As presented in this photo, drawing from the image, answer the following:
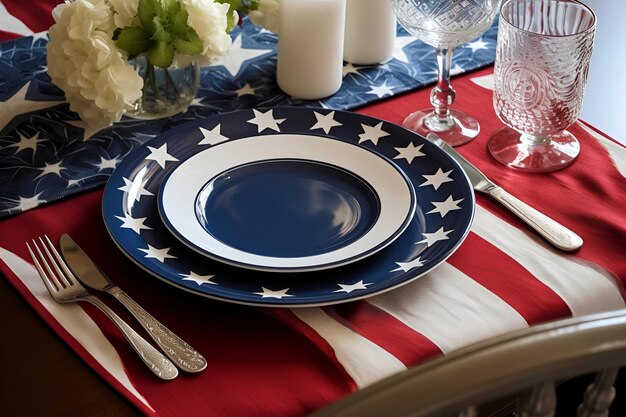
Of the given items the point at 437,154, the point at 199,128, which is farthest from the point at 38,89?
the point at 437,154

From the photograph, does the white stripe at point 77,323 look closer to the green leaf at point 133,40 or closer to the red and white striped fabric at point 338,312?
the red and white striped fabric at point 338,312

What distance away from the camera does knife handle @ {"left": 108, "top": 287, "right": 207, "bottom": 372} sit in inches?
27.3

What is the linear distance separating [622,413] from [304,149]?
511mm

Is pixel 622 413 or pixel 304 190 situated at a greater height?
pixel 304 190

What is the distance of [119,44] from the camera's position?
0.95 m

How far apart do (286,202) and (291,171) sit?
0.06 m

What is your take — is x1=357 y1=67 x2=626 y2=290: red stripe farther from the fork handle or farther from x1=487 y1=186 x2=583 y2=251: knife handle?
the fork handle

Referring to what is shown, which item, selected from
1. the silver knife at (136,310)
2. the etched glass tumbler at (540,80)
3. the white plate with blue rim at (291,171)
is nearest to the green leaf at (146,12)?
the white plate with blue rim at (291,171)

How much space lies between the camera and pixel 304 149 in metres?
0.94

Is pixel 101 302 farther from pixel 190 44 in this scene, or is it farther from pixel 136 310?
pixel 190 44

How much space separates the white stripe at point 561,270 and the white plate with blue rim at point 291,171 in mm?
47

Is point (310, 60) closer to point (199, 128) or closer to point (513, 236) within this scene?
point (199, 128)

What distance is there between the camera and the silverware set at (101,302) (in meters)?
0.69

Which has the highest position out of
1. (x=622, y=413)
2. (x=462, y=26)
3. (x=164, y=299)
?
(x=462, y=26)
